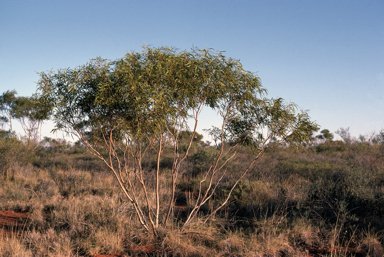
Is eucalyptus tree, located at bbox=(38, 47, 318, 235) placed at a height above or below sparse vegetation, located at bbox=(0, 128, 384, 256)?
above

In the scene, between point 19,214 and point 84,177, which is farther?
point 84,177

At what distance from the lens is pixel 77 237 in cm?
640

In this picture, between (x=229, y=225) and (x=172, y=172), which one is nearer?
(x=172, y=172)

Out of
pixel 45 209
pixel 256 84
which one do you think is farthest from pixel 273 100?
pixel 45 209

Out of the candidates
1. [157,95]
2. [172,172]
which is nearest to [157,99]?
[157,95]

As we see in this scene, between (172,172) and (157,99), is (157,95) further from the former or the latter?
(172,172)

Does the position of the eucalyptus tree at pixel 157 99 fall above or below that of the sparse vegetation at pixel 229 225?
above

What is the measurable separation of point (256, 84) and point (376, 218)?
5.00 m

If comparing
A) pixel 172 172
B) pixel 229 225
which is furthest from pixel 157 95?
pixel 229 225

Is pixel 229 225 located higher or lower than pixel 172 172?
lower

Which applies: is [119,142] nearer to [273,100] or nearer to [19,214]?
[273,100]

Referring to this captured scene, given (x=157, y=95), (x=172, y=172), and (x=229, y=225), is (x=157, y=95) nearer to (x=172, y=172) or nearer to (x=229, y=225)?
(x=172, y=172)

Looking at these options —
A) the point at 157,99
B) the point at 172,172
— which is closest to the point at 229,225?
the point at 172,172

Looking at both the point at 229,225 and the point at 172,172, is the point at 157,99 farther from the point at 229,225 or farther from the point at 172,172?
the point at 229,225
